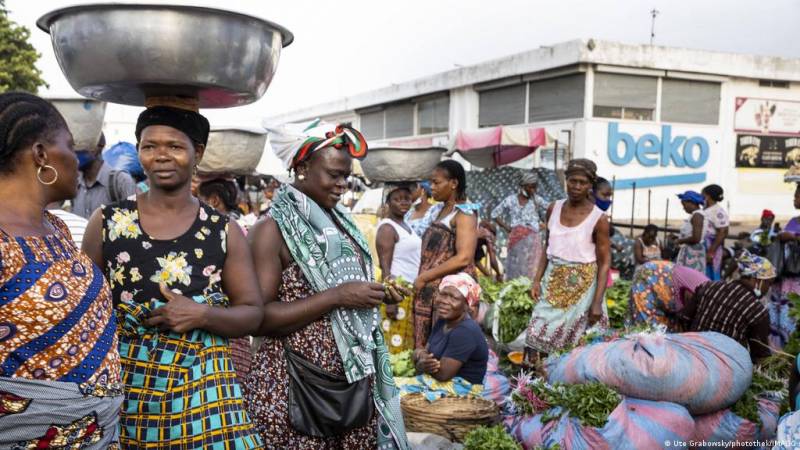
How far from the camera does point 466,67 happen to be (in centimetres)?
2114

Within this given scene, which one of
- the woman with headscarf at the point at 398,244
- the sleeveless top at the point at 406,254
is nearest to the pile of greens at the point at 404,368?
the woman with headscarf at the point at 398,244

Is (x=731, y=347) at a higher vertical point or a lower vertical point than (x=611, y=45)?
lower

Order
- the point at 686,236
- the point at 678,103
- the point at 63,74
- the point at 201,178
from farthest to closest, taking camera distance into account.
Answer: the point at 678,103
the point at 686,236
the point at 201,178
the point at 63,74

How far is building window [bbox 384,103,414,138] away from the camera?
82.4ft

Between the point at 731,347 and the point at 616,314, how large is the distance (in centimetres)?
257

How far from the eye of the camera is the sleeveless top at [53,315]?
1550 mm

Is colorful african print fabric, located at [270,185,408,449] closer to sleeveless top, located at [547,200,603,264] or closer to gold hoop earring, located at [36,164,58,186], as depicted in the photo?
gold hoop earring, located at [36,164,58,186]

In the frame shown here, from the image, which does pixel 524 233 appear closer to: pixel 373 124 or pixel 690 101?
pixel 690 101

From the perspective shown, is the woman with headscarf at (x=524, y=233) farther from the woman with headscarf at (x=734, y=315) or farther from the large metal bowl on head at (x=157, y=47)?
the large metal bowl on head at (x=157, y=47)

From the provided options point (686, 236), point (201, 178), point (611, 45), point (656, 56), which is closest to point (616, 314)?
point (686, 236)

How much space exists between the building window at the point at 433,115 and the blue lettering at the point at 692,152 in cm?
782

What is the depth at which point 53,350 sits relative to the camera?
161cm

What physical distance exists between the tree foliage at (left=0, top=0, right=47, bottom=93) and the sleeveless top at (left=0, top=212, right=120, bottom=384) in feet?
59.1

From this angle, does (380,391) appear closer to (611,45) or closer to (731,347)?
(731,347)
